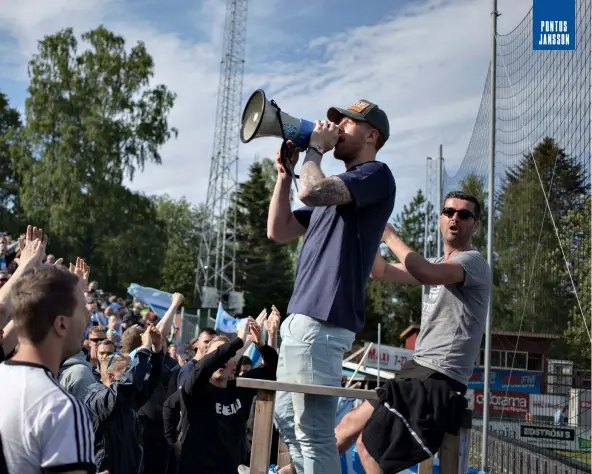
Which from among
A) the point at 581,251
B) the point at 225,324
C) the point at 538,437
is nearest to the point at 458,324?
the point at 581,251

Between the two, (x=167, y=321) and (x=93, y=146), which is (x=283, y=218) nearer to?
(x=167, y=321)

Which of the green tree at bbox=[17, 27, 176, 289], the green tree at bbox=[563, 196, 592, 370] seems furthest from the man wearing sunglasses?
the green tree at bbox=[17, 27, 176, 289]

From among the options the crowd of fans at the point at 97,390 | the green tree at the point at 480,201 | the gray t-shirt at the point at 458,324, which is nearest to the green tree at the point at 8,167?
the green tree at the point at 480,201

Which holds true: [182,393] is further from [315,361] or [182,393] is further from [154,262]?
[154,262]

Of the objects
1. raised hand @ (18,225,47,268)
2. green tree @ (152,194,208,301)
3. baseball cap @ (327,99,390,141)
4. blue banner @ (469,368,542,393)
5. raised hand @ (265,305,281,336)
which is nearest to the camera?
raised hand @ (18,225,47,268)

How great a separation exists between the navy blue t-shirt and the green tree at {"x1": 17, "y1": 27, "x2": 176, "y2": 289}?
37397mm

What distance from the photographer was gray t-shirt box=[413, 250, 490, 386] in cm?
436

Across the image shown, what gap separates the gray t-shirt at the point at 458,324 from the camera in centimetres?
436

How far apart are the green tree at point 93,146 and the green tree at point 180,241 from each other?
26890mm

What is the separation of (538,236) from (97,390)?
25.3 ft

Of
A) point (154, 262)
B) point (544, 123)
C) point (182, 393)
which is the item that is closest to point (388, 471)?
point (182, 393)

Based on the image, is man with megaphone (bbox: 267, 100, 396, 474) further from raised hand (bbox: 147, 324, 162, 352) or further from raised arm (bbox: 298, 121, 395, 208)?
raised hand (bbox: 147, 324, 162, 352)

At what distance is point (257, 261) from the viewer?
53.4m

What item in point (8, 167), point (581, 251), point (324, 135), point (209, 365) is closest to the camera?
point (324, 135)
